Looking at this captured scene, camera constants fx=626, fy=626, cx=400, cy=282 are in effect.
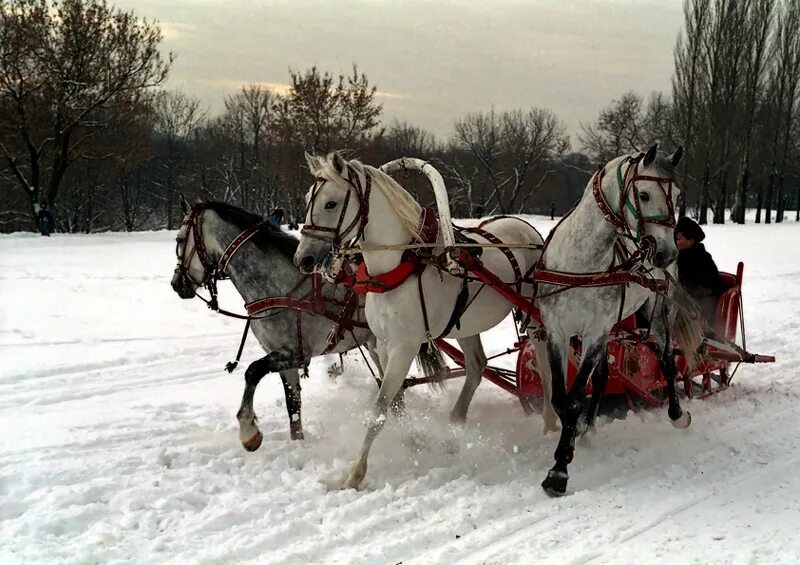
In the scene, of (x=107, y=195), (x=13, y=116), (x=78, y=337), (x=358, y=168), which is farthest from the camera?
(x=107, y=195)

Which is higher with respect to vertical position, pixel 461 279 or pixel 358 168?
pixel 358 168

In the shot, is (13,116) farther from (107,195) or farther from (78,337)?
(107,195)

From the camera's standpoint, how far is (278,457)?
15.5 feet

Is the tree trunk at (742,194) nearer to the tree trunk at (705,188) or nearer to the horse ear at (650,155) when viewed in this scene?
the tree trunk at (705,188)

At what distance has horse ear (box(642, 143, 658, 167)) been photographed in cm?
380

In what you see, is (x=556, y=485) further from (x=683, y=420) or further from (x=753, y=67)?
(x=753, y=67)

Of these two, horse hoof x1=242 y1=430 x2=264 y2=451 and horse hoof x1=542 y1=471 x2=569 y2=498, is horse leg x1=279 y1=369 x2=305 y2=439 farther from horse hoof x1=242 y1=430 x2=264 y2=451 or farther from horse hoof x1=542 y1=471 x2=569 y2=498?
horse hoof x1=542 y1=471 x2=569 y2=498

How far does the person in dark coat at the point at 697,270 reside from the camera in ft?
20.5

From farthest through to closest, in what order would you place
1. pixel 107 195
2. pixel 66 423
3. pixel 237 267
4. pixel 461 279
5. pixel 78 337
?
pixel 107 195 < pixel 78 337 < pixel 66 423 < pixel 237 267 < pixel 461 279

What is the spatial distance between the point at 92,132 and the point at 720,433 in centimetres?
2934

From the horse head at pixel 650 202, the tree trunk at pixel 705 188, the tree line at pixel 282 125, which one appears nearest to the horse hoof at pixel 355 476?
the horse head at pixel 650 202

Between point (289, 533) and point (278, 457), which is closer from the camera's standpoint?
point (289, 533)

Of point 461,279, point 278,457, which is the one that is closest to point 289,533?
point 278,457

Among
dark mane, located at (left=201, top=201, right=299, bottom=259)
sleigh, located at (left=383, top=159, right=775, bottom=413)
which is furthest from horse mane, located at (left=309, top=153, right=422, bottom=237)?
dark mane, located at (left=201, top=201, right=299, bottom=259)
